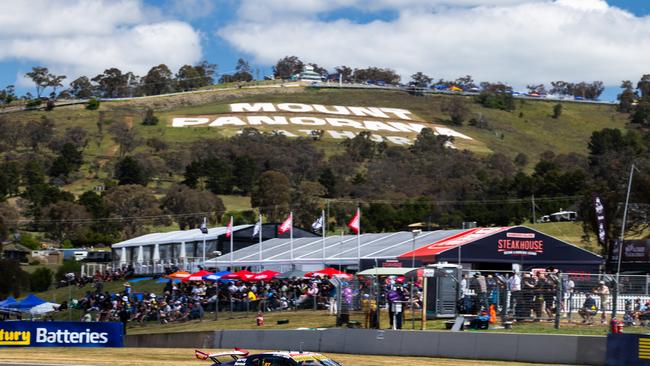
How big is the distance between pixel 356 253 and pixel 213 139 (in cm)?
10663

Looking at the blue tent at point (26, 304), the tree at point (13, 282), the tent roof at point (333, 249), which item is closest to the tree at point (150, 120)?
the tree at point (13, 282)

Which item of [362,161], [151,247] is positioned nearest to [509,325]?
[151,247]

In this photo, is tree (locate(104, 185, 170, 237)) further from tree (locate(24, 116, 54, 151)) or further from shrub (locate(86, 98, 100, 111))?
shrub (locate(86, 98, 100, 111))

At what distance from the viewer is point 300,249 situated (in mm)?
56625

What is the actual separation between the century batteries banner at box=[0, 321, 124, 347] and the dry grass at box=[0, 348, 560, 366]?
2.70 ft

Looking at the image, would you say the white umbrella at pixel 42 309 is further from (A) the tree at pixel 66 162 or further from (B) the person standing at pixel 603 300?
(A) the tree at pixel 66 162

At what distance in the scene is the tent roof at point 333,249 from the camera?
4888 centimetres

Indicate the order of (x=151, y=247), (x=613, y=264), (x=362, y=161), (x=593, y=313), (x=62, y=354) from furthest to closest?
1. (x=362, y=161)
2. (x=151, y=247)
3. (x=613, y=264)
4. (x=62, y=354)
5. (x=593, y=313)

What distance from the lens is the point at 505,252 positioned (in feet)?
150

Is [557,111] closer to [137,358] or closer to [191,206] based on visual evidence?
[191,206]

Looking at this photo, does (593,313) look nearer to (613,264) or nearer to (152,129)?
(613,264)

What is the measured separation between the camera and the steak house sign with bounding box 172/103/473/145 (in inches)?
6654

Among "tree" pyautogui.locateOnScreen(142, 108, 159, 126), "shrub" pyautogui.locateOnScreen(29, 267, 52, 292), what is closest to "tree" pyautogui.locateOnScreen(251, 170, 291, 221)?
"shrub" pyautogui.locateOnScreen(29, 267, 52, 292)

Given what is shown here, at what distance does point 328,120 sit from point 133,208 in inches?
2855
